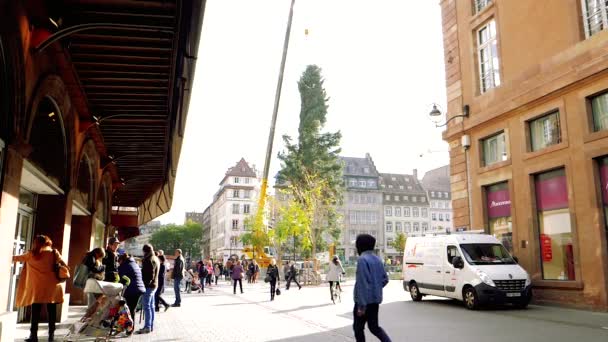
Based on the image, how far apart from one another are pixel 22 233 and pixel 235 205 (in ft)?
299

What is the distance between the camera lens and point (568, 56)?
15211 mm

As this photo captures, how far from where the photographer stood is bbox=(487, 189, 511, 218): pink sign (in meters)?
18.1

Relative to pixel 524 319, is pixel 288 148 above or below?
above

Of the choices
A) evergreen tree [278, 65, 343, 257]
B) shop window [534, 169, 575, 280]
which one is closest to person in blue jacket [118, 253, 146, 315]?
shop window [534, 169, 575, 280]

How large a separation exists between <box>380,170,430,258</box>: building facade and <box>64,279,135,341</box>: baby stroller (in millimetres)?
86972

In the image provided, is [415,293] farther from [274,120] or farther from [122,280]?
[122,280]

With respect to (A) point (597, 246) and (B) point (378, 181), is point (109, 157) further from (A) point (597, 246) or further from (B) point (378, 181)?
(B) point (378, 181)

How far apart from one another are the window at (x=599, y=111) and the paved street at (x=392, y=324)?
5098mm

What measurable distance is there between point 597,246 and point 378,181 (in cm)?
8381

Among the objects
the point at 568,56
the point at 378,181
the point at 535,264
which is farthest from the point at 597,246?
the point at 378,181

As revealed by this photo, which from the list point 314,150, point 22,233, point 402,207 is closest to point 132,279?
point 22,233

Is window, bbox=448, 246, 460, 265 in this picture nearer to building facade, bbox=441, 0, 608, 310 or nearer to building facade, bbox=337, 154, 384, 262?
building facade, bbox=441, 0, 608, 310

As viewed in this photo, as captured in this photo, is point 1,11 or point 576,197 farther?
point 576,197

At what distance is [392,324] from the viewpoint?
1142 centimetres
